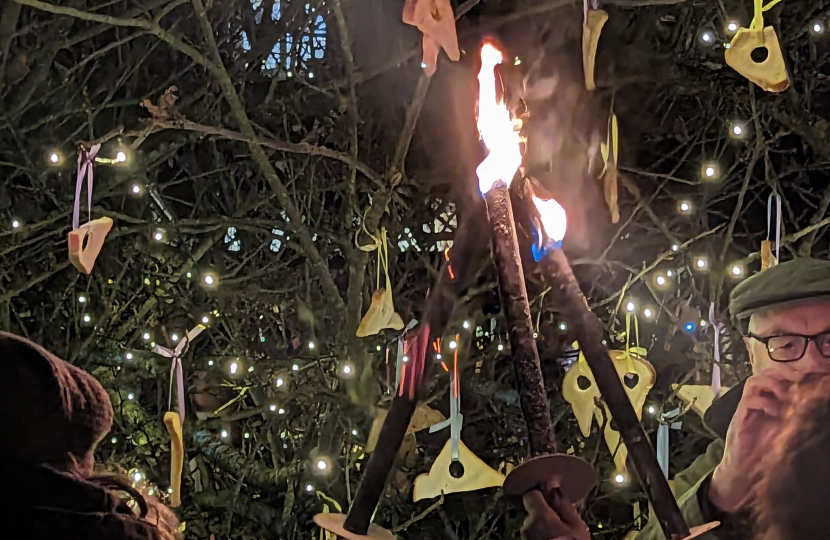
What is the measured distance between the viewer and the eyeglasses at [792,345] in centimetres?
103

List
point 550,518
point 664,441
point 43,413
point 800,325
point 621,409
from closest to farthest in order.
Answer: point 550,518
point 621,409
point 43,413
point 800,325
point 664,441

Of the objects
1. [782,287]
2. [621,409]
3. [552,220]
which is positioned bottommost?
[621,409]

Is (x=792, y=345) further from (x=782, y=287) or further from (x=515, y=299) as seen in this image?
(x=515, y=299)

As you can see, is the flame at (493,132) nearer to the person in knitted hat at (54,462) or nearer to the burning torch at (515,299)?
the burning torch at (515,299)

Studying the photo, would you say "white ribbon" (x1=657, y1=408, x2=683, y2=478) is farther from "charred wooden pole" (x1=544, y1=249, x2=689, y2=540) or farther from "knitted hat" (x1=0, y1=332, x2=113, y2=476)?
"knitted hat" (x1=0, y1=332, x2=113, y2=476)

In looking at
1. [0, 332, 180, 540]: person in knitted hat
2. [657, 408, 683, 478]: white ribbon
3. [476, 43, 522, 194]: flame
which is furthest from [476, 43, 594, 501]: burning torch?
[657, 408, 683, 478]: white ribbon

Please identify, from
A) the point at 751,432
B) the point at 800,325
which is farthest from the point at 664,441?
the point at 800,325

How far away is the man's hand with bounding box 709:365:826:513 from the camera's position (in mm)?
1036

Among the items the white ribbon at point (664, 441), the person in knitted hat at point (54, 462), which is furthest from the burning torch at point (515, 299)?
the white ribbon at point (664, 441)

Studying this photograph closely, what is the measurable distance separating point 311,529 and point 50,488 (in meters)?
0.84

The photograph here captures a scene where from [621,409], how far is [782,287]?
0.45m

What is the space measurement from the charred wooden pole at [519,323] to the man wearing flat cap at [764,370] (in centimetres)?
47

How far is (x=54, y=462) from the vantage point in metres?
0.80

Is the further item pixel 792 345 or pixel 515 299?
pixel 792 345
